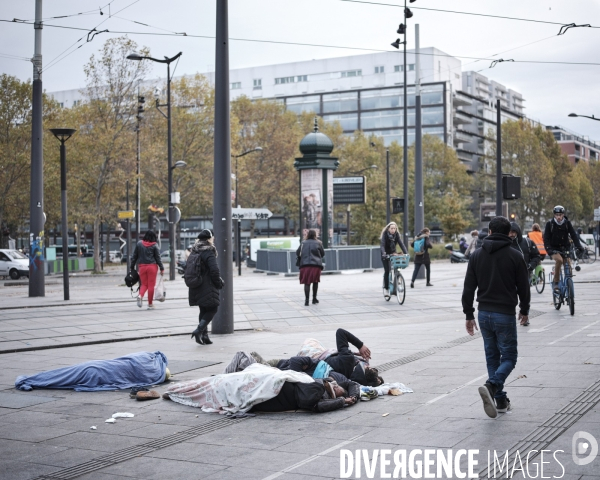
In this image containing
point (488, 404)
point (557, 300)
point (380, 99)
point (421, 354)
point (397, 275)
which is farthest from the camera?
point (380, 99)

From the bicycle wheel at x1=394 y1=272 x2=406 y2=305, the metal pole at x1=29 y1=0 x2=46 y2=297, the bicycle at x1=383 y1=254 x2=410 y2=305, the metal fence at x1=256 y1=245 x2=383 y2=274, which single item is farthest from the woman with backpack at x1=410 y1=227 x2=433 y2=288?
the metal fence at x1=256 y1=245 x2=383 y2=274

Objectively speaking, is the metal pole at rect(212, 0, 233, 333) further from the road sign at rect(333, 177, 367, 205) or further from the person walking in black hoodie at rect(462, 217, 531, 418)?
the road sign at rect(333, 177, 367, 205)

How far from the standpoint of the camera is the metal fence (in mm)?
36781

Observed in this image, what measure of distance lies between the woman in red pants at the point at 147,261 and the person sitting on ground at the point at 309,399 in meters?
10.6

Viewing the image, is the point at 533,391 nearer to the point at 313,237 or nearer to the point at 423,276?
the point at 313,237

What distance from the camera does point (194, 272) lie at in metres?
12.3

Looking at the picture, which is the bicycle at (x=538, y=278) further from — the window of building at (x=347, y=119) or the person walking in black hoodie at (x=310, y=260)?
the window of building at (x=347, y=119)

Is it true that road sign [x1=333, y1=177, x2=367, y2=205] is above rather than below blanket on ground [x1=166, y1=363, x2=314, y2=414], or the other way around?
above

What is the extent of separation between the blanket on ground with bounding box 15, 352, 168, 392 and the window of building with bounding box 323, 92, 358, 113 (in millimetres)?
104394

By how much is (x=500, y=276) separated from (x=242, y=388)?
246 cm

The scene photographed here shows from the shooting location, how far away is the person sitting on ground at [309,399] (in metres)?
7.21

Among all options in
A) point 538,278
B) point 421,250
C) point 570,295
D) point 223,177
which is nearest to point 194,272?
point 223,177

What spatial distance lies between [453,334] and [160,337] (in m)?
4.66

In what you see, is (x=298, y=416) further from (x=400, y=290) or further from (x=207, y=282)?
(x=400, y=290)
